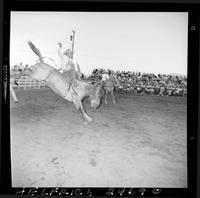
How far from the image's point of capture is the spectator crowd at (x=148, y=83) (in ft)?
5.29

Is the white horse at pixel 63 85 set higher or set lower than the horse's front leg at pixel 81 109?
higher

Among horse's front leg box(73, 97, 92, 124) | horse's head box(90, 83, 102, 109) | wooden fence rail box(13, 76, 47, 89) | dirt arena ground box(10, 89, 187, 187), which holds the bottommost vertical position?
dirt arena ground box(10, 89, 187, 187)

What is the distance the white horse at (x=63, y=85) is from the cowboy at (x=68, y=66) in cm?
3

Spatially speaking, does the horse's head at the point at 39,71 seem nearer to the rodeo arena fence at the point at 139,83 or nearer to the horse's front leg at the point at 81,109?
the rodeo arena fence at the point at 139,83

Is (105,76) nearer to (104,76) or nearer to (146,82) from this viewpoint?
(104,76)

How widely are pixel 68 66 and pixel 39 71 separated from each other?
22 centimetres

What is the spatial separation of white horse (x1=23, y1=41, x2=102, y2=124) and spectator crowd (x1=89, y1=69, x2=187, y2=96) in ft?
0.30

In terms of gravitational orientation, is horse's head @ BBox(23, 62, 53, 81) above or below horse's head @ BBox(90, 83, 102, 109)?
above

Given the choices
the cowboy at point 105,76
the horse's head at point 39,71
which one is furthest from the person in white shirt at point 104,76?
the horse's head at point 39,71

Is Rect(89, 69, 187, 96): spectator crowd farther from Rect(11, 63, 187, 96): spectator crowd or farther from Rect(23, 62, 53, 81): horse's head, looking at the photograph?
Rect(23, 62, 53, 81): horse's head

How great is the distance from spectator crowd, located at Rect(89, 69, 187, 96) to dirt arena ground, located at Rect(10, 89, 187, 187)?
49 mm

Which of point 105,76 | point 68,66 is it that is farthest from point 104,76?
point 68,66

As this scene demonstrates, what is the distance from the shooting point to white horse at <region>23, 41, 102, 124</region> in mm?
1631

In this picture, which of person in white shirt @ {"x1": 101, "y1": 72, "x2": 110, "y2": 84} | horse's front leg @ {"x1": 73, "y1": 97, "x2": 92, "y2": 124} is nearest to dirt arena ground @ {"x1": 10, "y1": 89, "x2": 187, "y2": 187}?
horse's front leg @ {"x1": 73, "y1": 97, "x2": 92, "y2": 124}
